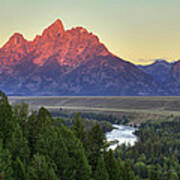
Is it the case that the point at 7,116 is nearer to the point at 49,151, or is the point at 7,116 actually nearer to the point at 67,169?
the point at 49,151

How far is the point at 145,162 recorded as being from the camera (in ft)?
210

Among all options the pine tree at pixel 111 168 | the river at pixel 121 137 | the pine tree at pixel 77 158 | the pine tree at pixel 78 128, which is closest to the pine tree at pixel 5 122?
the pine tree at pixel 77 158

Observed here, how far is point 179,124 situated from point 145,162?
4961cm

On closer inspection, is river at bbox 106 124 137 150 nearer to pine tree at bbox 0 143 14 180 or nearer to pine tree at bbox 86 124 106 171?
pine tree at bbox 86 124 106 171

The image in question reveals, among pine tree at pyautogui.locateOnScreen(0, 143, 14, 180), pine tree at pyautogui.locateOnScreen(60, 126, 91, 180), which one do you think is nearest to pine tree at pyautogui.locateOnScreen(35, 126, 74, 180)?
pine tree at pyautogui.locateOnScreen(60, 126, 91, 180)

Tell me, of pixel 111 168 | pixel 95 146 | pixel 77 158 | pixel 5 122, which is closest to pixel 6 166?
pixel 77 158

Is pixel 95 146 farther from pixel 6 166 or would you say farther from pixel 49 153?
pixel 6 166

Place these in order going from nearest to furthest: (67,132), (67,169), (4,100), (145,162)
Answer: (67,169)
(67,132)
(4,100)
(145,162)

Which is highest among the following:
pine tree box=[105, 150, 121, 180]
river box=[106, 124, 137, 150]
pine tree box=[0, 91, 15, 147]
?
pine tree box=[0, 91, 15, 147]

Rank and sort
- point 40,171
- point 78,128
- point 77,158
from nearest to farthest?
point 40,171 → point 77,158 → point 78,128

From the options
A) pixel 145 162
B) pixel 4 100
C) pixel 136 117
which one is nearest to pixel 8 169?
pixel 4 100

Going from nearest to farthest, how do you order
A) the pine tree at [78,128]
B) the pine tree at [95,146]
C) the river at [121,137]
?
the pine tree at [95,146] < the pine tree at [78,128] < the river at [121,137]

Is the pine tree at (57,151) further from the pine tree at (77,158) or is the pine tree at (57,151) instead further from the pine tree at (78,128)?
the pine tree at (78,128)

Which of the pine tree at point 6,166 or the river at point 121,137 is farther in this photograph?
the river at point 121,137
